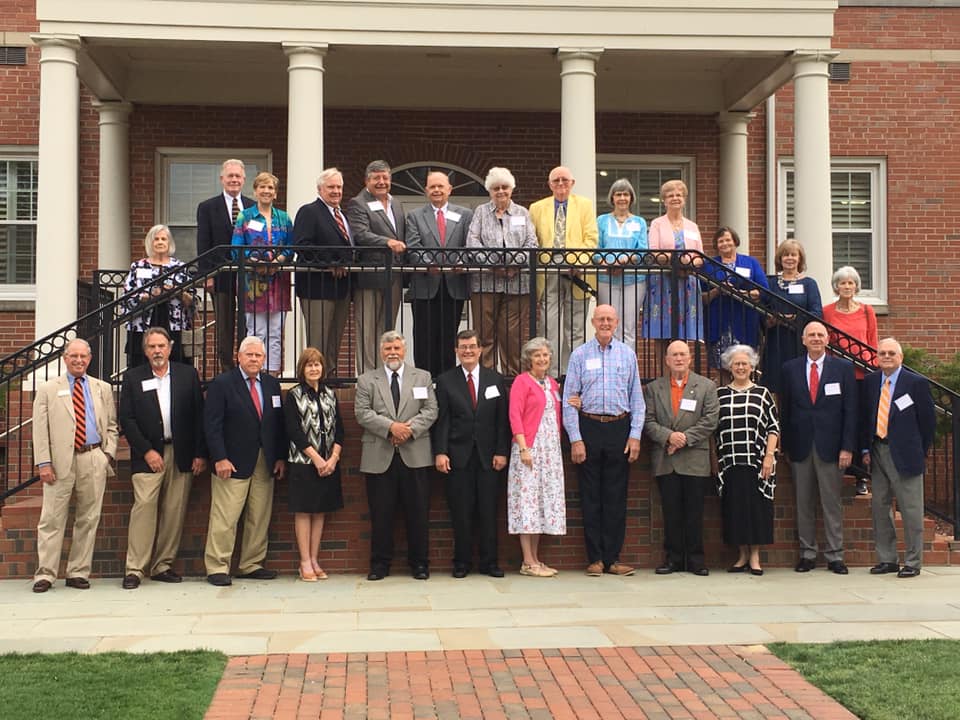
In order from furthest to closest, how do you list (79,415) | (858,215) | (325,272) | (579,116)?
(858,215) < (579,116) < (325,272) < (79,415)

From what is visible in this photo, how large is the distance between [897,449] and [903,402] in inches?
14.5

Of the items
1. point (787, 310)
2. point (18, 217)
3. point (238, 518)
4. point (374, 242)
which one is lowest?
point (238, 518)

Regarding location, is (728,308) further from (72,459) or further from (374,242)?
(72,459)

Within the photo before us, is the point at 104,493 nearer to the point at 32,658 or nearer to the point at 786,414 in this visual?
the point at 32,658

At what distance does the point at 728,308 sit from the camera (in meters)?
10.7

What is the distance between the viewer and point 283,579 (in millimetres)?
9578

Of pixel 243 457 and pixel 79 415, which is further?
pixel 243 457

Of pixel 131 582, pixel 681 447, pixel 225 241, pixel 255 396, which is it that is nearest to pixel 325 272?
pixel 225 241

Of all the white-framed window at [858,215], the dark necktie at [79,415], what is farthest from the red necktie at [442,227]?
the white-framed window at [858,215]

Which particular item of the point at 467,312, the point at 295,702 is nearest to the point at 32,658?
the point at 295,702

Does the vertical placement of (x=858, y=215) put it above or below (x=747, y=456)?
above

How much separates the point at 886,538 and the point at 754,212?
7.38m

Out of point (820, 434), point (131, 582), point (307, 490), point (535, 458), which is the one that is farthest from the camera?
point (820, 434)

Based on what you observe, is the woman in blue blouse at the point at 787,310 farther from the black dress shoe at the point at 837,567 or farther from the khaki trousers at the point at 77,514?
the khaki trousers at the point at 77,514
